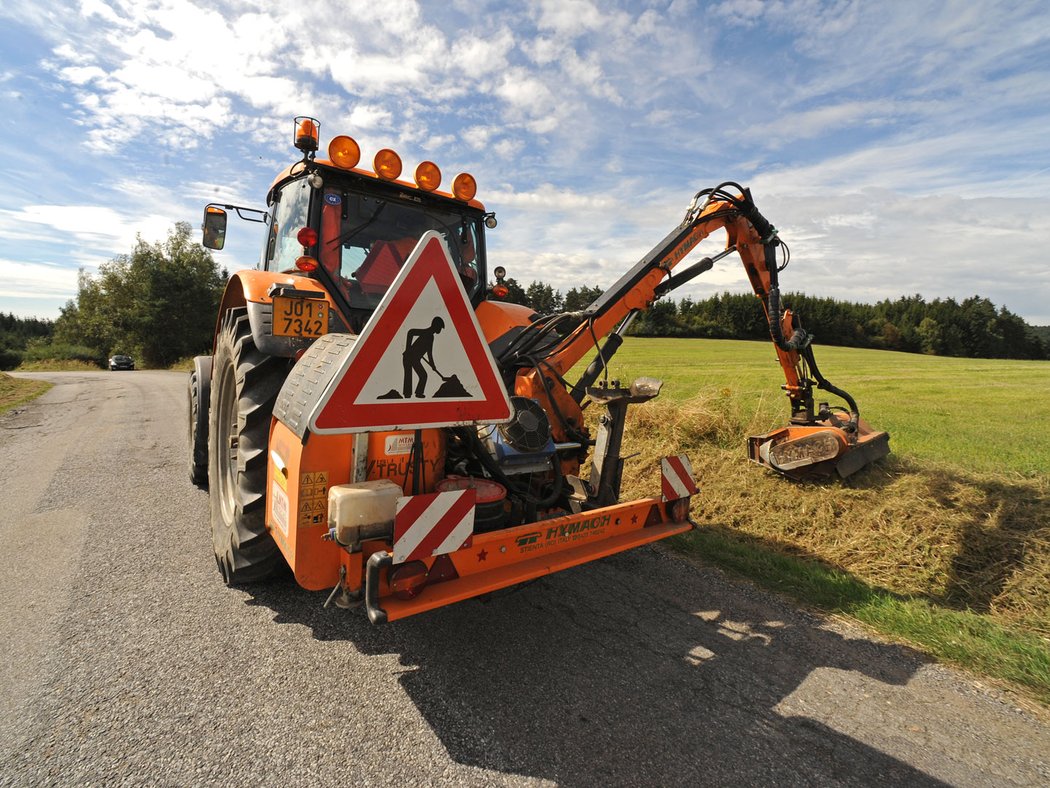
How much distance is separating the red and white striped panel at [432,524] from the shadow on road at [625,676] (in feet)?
2.40

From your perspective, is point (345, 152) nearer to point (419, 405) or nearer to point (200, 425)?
point (419, 405)

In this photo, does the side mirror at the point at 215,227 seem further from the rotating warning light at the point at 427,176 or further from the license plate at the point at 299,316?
the license plate at the point at 299,316

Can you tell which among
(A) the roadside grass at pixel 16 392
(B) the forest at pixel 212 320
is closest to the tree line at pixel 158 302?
(B) the forest at pixel 212 320

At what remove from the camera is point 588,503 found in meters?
3.52

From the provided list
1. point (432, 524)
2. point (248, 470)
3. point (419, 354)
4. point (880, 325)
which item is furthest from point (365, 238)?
point (880, 325)

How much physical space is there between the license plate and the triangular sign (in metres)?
0.91

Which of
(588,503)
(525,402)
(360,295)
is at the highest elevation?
(360,295)

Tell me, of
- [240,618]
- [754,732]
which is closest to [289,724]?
[240,618]

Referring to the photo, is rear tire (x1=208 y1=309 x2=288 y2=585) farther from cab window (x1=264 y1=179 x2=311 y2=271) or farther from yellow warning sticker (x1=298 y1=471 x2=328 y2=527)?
cab window (x1=264 y1=179 x2=311 y2=271)

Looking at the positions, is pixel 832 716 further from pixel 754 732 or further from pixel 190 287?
pixel 190 287

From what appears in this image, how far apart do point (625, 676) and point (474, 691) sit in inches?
27.6

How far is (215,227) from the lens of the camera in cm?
479

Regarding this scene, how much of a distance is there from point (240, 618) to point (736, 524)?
389cm

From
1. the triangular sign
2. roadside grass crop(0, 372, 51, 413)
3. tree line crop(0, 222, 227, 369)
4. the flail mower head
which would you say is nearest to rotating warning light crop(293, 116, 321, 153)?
the triangular sign
